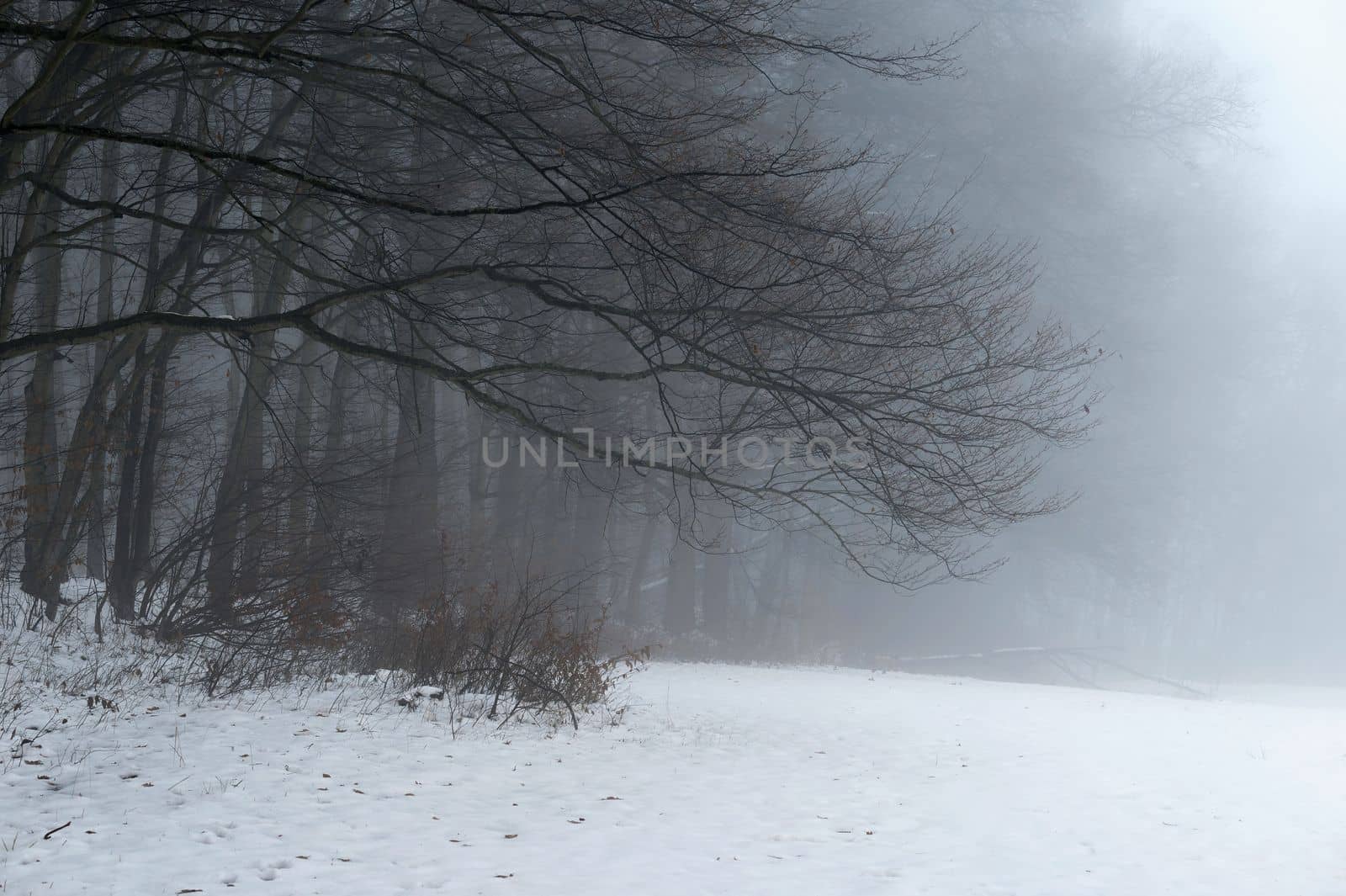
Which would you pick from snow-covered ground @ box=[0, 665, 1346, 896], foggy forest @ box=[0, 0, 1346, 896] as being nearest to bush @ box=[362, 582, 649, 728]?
foggy forest @ box=[0, 0, 1346, 896]

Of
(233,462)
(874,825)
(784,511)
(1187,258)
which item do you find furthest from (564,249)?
(1187,258)

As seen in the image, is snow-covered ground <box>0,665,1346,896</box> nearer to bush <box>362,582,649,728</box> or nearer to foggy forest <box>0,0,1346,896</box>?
foggy forest <box>0,0,1346,896</box>

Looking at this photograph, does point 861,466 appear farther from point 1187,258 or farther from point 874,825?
point 1187,258

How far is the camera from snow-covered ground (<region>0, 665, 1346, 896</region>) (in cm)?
539

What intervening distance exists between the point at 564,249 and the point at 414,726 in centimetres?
753

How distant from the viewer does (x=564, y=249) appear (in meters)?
14.8

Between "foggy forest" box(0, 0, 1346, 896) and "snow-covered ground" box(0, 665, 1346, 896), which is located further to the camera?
"foggy forest" box(0, 0, 1346, 896)

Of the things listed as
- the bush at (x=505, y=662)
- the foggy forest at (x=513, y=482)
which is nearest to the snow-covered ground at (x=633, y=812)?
the foggy forest at (x=513, y=482)

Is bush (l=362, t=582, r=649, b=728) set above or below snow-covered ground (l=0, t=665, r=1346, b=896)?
above

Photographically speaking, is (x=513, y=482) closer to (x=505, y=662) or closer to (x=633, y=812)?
(x=505, y=662)

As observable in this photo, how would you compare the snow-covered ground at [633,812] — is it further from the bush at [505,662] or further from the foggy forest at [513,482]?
the bush at [505,662]

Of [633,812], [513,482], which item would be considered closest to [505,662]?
[633,812]

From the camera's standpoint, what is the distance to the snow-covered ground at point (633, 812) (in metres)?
5.39

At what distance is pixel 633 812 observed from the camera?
6.98 meters
